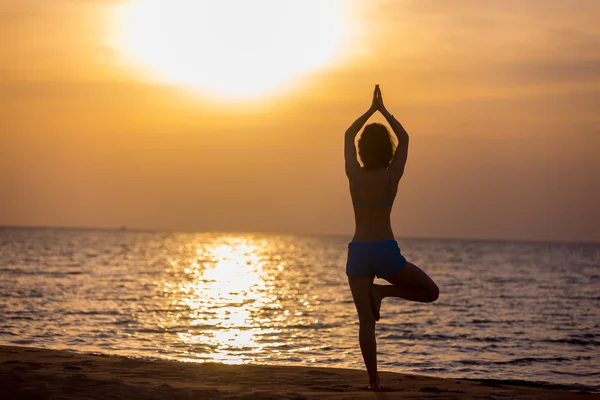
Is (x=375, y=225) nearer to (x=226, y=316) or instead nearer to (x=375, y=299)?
(x=375, y=299)

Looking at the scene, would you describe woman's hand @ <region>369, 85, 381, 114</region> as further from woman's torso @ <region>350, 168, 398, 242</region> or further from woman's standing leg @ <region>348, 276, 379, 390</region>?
woman's standing leg @ <region>348, 276, 379, 390</region>

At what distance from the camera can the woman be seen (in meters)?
7.71

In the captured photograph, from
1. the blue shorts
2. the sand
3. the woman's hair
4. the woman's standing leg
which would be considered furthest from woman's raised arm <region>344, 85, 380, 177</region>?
the sand

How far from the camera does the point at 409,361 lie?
1510 centimetres

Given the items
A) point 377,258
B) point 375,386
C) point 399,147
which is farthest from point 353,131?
point 375,386

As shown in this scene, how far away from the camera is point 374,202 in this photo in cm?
773

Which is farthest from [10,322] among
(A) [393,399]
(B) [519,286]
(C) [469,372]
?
(B) [519,286]

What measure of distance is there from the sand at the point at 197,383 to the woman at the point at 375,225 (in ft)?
3.68

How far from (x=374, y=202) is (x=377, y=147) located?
558mm

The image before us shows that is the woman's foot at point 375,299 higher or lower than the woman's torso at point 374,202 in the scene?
lower

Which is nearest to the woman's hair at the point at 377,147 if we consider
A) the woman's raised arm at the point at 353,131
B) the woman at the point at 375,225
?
the woman at the point at 375,225

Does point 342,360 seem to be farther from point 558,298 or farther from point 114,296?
point 558,298

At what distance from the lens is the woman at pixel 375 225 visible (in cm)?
771

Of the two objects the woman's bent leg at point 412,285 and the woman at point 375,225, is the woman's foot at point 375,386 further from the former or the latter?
the woman's bent leg at point 412,285
